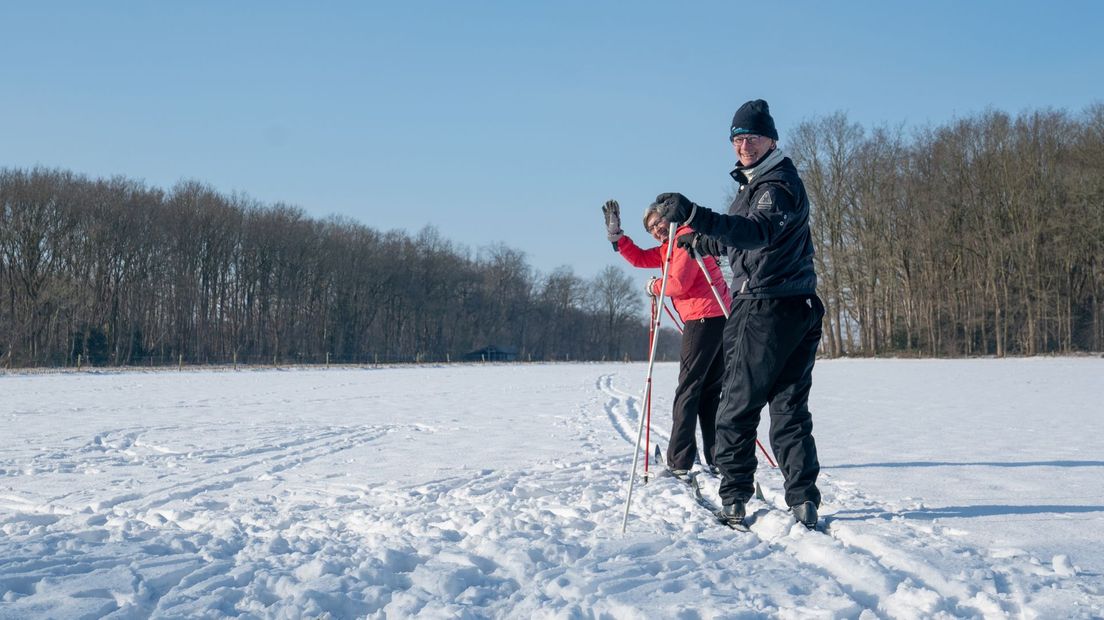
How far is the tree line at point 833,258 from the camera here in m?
40.2

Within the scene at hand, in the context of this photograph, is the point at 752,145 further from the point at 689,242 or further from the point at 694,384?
the point at 694,384

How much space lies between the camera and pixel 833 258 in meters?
42.1

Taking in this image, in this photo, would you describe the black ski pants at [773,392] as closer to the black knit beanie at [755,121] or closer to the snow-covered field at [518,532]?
the snow-covered field at [518,532]

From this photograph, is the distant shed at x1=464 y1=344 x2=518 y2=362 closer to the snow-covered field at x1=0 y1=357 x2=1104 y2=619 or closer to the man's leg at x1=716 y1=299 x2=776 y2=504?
the snow-covered field at x1=0 y1=357 x2=1104 y2=619

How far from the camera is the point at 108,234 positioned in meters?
50.9

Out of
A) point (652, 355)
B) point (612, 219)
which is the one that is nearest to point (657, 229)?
point (612, 219)

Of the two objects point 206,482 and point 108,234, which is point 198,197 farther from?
point 206,482

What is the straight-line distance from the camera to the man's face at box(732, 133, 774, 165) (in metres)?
3.98

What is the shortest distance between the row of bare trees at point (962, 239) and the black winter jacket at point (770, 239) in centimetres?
3926

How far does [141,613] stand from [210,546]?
0.91 m

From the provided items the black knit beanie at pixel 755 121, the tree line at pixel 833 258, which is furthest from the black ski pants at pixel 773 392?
the tree line at pixel 833 258

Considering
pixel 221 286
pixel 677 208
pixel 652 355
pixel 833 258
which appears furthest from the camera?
pixel 221 286

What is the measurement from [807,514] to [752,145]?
1693 millimetres

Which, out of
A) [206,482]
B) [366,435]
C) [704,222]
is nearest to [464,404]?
[366,435]
